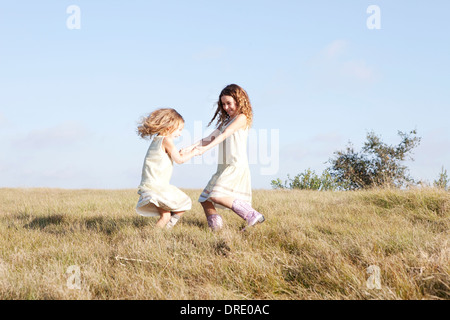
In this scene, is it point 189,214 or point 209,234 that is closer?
point 209,234

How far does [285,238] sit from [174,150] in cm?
192

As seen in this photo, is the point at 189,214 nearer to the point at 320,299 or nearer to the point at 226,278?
the point at 226,278

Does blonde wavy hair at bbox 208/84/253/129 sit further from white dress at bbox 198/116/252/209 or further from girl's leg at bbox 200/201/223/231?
girl's leg at bbox 200/201/223/231

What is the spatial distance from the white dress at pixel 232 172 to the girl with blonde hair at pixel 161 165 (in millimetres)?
443

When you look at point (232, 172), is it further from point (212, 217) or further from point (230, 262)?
point (230, 262)

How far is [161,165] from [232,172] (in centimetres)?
98

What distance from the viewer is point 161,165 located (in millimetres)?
5391

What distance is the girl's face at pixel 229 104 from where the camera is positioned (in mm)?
5527

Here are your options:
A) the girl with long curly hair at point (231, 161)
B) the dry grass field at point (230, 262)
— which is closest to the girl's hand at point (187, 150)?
the girl with long curly hair at point (231, 161)

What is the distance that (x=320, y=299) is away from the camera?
112 inches

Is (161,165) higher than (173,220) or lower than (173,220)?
higher
